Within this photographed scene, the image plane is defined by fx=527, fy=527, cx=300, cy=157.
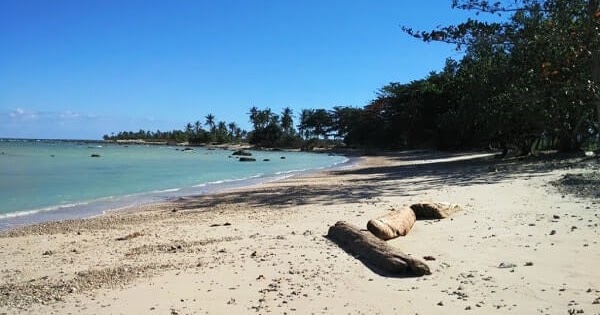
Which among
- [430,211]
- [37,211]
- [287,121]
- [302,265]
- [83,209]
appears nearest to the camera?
[302,265]

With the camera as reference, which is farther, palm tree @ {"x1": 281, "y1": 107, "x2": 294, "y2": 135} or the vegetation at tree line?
palm tree @ {"x1": 281, "y1": 107, "x2": 294, "y2": 135}

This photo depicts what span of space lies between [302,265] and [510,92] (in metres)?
15.2

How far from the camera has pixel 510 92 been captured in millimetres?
19422

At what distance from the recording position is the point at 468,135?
47.5 metres

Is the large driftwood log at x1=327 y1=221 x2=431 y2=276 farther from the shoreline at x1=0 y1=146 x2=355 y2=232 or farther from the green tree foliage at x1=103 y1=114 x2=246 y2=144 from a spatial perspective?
the green tree foliage at x1=103 y1=114 x2=246 y2=144

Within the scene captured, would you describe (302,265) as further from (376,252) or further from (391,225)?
(391,225)

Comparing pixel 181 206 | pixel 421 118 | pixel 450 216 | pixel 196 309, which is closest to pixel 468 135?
pixel 421 118

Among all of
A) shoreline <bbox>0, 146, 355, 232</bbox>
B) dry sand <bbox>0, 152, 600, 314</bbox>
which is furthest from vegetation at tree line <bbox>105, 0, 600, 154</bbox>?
shoreline <bbox>0, 146, 355, 232</bbox>

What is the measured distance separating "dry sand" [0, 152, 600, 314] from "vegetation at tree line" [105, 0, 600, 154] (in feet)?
6.63

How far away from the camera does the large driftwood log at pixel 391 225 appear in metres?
8.23

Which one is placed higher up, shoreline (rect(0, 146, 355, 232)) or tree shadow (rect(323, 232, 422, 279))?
tree shadow (rect(323, 232, 422, 279))

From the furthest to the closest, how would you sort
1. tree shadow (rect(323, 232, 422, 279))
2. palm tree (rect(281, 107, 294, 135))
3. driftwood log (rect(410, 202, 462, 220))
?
palm tree (rect(281, 107, 294, 135)) < driftwood log (rect(410, 202, 462, 220)) < tree shadow (rect(323, 232, 422, 279))

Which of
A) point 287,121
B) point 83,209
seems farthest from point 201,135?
point 83,209

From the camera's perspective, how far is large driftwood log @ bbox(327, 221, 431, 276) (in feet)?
20.4
